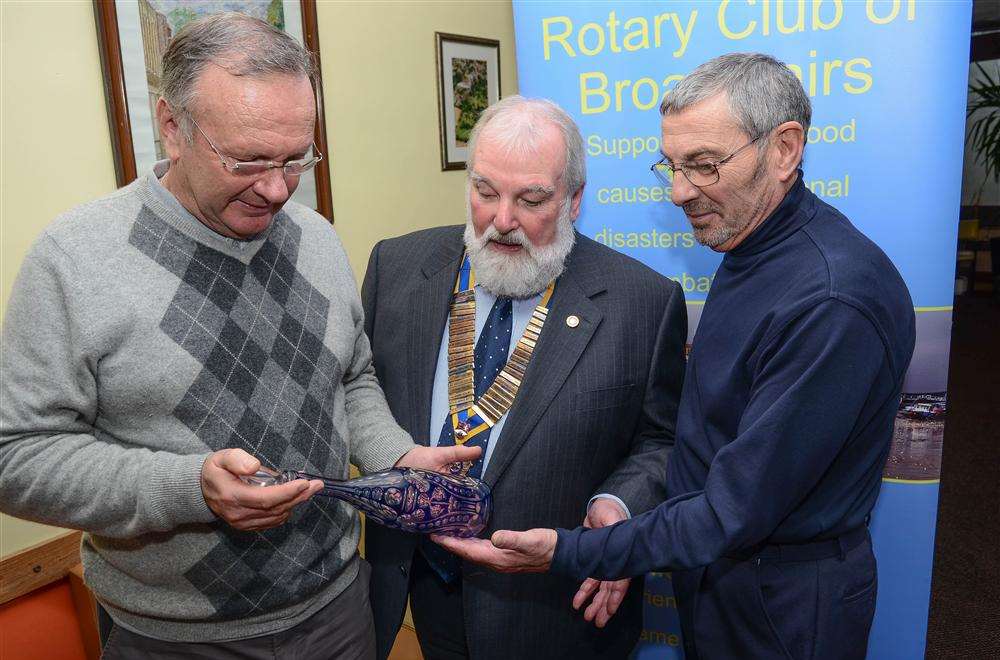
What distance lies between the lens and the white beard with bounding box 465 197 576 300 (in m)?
1.66

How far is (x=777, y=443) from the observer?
1.22 metres

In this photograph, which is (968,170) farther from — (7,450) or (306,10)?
(7,450)

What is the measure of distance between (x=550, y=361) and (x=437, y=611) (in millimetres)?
646

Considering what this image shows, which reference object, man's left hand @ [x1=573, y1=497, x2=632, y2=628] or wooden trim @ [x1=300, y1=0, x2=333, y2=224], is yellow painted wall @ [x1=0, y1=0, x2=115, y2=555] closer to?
wooden trim @ [x1=300, y1=0, x2=333, y2=224]

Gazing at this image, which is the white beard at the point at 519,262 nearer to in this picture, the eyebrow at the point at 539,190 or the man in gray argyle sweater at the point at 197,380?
the eyebrow at the point at 539,190

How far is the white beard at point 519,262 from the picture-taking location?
1656 mm

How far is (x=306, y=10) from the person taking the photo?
9.44 feet

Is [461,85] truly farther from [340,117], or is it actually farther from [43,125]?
[43,125]

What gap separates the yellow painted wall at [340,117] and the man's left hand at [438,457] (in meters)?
1.50

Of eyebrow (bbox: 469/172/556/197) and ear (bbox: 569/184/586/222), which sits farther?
ear (bbox: 569/184/586/222)

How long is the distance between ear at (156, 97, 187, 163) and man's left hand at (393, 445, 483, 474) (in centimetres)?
69

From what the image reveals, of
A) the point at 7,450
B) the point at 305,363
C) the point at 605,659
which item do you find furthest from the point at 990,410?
the point at 7,450

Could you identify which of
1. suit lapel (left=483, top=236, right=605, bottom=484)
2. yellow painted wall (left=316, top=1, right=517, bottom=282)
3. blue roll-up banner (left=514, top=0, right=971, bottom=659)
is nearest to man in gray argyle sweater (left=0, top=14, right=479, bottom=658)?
suit lapel (left=483, top=236, right=605, bottom=484)

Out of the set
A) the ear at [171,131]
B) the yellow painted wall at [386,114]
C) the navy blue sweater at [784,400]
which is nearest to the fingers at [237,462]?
the ear at [171,131]
